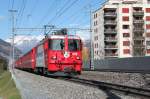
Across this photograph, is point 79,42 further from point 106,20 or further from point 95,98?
point 106,20

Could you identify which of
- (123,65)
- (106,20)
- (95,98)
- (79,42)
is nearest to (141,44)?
(106,20)

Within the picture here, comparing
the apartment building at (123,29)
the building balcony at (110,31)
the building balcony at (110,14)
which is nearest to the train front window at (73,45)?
the apartment building at (123,29)

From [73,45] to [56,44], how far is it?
1327 mm

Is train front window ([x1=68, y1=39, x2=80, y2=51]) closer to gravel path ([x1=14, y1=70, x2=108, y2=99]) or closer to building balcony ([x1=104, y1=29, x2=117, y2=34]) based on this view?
gravel path ([x1=14, y1=70, x2=108, y2=99])

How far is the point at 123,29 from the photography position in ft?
394

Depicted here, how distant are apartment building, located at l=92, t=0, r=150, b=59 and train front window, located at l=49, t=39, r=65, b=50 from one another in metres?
83.9

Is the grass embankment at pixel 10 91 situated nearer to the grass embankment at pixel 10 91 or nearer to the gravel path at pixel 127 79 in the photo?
the grass embankment at pixel 10 91

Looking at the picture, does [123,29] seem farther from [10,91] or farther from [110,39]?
[10,91]

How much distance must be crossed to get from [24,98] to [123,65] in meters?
40.5

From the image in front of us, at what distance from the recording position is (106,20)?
123562mm

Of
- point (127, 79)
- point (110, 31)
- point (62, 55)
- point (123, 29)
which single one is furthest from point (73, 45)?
point (110, 31)

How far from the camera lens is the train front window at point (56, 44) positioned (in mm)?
33550

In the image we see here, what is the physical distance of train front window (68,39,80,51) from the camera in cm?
3386

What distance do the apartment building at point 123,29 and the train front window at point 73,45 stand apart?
3284 inches
